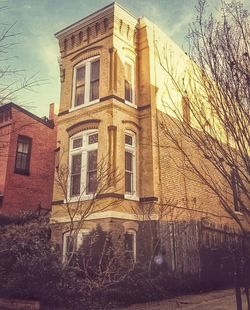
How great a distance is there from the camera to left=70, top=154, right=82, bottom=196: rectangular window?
14258 mm

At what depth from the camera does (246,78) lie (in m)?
5.80

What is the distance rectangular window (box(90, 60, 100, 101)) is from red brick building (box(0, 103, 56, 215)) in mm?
4269

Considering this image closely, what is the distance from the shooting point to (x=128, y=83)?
50.3ft

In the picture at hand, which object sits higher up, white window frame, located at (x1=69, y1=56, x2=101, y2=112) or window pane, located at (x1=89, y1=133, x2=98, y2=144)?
white window frame, located at (x1=69, y1=56, x2=101, y2=112)

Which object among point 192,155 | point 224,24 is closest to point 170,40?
point 192,155

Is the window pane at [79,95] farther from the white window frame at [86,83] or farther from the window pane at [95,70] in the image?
the window pane at [95,70]

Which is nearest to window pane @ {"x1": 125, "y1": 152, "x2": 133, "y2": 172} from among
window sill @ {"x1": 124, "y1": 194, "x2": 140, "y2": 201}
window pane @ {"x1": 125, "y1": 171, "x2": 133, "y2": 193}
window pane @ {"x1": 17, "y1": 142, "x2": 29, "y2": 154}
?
window pane @ {"x1": 125, "y1": 171, "x2": 133, "y2": 193}

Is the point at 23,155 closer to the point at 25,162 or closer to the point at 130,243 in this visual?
the point at 25,162

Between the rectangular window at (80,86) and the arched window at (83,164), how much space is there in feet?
6.07

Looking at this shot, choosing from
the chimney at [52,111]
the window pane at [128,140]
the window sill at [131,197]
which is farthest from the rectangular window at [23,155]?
the window sill at [131,197]

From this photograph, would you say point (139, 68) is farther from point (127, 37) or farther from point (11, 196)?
point (11, 196)

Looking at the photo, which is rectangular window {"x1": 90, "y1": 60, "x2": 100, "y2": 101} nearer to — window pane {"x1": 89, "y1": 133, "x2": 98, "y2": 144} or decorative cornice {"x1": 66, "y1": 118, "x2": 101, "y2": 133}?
decorative cornice {"x1": 66, "y1": 118, "x2": 101, "y2": 133}

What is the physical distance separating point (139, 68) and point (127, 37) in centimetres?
152

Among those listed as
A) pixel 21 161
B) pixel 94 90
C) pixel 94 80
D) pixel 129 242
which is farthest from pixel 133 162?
pixel 21 161
